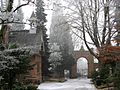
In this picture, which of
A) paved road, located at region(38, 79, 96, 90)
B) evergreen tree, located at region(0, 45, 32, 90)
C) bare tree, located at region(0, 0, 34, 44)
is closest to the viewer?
bare tree, located at region(0, 0, 34, 44)

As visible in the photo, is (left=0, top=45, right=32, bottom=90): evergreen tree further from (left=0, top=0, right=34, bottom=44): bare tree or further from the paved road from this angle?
the paved road

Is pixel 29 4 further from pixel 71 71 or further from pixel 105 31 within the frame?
pixel 71 71

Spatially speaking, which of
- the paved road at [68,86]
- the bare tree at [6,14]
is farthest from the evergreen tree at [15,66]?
the paved road at [68,86]

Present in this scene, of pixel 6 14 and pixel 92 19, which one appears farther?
pixel 92 19

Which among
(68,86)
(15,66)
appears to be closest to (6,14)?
(15,66)

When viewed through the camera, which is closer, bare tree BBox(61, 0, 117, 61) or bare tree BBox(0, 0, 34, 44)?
bare tree BBox(0, 0, 34, 44)

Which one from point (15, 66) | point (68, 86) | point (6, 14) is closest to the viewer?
point (6, 14)

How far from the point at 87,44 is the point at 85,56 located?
29.4 meters

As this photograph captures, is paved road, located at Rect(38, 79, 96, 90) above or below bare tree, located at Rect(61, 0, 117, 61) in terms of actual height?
below

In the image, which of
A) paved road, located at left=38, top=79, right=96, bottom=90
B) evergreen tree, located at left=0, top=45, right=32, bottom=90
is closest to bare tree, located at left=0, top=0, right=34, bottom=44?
evergreen tree, located at left=0, top=45, right=32, bottom=90

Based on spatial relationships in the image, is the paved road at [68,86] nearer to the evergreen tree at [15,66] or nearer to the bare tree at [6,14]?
the evergreen tree at [15,66]

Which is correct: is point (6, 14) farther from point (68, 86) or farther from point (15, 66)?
point (68, 86)

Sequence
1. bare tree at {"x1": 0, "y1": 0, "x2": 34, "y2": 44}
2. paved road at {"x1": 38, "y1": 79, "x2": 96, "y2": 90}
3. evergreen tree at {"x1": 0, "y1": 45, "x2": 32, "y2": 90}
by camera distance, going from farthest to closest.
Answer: paved road at {"x1": 38, "y1": 79, "x2": 96, "y2": 90} < evergreen tree at {"x1": 0, "y1": 45, "x2": 32, "y2": 90} < bare tree at {"x1": 0, "y1": 0, "x2": 34, "y2": 44}

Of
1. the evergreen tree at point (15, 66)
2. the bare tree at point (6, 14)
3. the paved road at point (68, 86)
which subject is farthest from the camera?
the paved road at point (68, 86)
